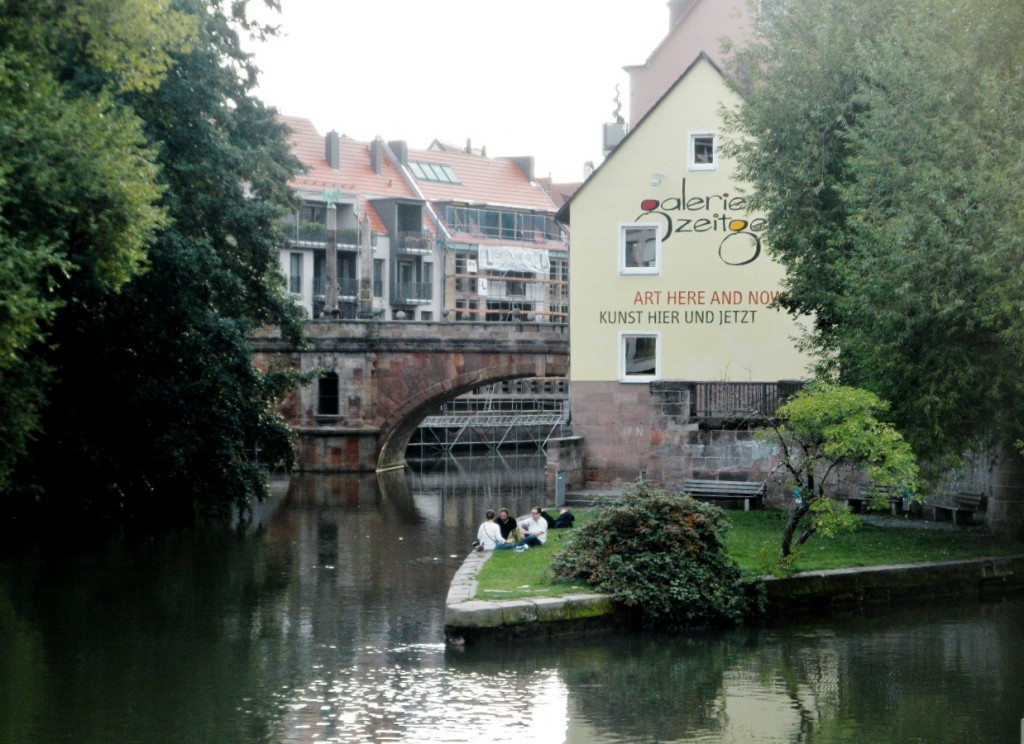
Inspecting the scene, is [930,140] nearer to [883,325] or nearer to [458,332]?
[883,325]

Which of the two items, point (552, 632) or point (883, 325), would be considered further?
point (883, 325)

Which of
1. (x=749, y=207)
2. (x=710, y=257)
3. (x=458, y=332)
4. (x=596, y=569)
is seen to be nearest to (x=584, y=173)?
(x=458, y=332)

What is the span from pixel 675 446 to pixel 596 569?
1376 cm

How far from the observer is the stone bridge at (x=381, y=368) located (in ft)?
155

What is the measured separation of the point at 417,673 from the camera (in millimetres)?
16188

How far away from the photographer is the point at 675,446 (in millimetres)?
32438

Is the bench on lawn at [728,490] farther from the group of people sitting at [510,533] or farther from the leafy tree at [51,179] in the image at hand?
the leafy tree at [51,179]

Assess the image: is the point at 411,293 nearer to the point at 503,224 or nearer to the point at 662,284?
the point at 503,224

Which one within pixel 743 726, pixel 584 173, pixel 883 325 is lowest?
pixel 743 726

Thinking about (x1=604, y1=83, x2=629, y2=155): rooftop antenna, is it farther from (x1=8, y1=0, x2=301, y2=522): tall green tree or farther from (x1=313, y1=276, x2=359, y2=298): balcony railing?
(x1=313, y1=276, x2=359, y2=298): balcony railing

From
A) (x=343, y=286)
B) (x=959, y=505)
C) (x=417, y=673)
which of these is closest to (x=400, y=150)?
(x=343, y=286)

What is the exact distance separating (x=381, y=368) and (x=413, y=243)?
2765 cm

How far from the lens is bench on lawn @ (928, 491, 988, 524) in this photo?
1045 inches

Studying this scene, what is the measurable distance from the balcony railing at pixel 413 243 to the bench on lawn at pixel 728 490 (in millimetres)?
45094
